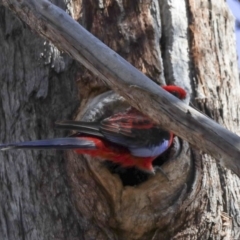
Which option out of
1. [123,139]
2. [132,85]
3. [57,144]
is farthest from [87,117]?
[132,85]

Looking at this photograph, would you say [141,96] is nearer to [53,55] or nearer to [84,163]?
[84,163]

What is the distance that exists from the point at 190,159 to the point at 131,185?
285 millimetres

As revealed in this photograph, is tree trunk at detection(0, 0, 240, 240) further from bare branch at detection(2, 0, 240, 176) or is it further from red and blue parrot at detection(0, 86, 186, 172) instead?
bare branch at detection(2, 0, 240, 176)

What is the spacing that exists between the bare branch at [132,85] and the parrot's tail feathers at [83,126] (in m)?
0.36

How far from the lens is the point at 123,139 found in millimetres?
3180

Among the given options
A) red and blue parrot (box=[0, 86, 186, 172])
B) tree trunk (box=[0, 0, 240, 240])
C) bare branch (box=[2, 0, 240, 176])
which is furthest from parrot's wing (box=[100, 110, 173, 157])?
bare branch (box=[2, 0, 240, 176])

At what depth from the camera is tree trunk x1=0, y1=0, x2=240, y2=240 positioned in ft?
9.75

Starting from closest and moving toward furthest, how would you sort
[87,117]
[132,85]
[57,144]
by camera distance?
[132,85] → [57,144] → [87,117]

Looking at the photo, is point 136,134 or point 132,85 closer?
point 132,85

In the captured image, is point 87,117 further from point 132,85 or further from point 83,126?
point 132,85

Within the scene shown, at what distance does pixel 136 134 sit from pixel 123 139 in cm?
7

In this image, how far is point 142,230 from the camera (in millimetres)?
2965

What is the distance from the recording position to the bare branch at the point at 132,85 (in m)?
2.24

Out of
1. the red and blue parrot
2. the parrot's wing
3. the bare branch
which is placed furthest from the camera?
the parrot's wing
